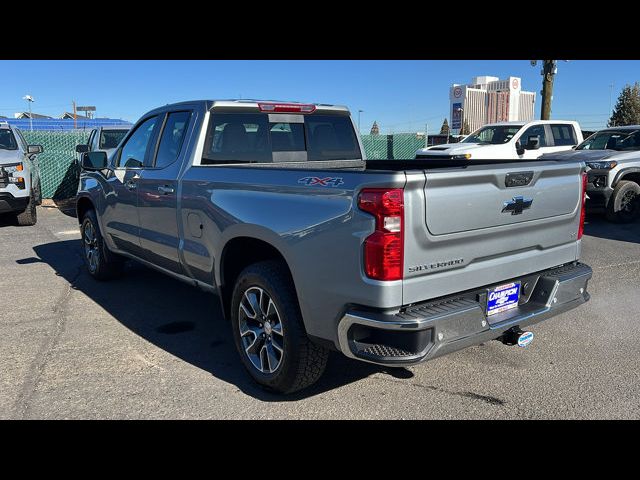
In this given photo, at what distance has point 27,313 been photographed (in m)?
5.31

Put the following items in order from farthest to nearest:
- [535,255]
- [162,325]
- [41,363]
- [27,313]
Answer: [27,313], [162,325], [41,363], [535,255]

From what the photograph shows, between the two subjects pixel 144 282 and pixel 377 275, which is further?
pixel 144 282

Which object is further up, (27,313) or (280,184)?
(280,184)

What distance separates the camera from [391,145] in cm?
2064

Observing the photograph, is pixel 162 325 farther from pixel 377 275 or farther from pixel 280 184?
pixel 377 275

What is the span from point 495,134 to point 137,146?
34.7 feet

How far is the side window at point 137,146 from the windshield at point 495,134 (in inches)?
402

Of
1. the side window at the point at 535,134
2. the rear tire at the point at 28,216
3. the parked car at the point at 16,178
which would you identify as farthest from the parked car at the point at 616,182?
the rear tire at the point at 28,216

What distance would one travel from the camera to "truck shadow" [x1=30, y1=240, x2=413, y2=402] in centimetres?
385

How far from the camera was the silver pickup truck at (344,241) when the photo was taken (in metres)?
2.74

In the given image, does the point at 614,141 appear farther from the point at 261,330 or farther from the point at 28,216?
the point at 28,216

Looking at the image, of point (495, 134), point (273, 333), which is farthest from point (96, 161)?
point (495, 134)
